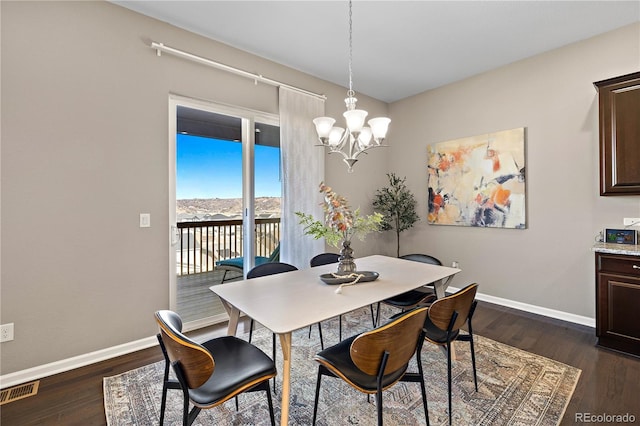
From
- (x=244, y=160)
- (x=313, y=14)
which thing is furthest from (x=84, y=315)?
(x=313, y=14)

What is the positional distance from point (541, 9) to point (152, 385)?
4.42 m

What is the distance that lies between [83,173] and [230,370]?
6.75 ft

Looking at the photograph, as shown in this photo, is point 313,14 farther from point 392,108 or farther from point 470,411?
point 470,411

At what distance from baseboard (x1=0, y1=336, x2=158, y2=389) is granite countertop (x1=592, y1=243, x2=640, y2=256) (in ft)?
13.6

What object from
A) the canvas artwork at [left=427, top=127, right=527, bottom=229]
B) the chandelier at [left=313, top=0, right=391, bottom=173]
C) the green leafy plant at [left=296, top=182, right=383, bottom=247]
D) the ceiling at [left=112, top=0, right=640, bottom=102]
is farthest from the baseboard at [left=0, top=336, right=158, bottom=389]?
the canvas artwork at [left=427, top=127, right=527, bottom=229]

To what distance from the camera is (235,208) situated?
11.5ft

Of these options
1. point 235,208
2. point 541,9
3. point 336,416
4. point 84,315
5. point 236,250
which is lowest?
point 336,416

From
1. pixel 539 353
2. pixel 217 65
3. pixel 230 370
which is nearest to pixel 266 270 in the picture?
pixel 230 370

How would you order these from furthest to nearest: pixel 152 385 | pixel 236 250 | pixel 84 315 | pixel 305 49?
1. pixel 236 250
2. pixel 305 49
3. pixel 84 315
4. pixel 152 385

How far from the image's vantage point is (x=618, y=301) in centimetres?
258

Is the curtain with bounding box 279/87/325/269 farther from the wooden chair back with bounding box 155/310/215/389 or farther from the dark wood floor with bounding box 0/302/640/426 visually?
the wooden chair back with bounding box 155/310/215/389

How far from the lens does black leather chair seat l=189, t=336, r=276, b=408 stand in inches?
53.7

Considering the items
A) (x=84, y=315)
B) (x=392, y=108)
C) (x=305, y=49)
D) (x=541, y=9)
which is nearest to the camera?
(x=84, y=315)

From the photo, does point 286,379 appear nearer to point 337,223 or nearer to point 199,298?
point 337,223
